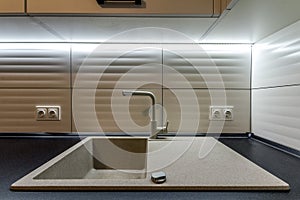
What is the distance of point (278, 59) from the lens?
44.6 inches

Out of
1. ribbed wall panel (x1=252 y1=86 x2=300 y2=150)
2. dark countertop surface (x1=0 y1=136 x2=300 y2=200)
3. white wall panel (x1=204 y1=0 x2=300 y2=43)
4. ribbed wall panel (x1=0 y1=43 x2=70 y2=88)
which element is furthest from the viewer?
ribbed wall panel (x1=0 y1=43 x2=70 y2=88)

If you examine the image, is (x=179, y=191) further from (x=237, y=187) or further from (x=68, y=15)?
(x=68, y=15)

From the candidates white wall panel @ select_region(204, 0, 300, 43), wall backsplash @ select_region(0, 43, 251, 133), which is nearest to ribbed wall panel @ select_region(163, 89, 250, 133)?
wall backsplash @ select_region(0, 43, 251, 133)

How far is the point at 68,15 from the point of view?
36.1 inches

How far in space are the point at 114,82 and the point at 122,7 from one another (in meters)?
0.52

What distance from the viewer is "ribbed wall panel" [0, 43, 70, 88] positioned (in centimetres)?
135

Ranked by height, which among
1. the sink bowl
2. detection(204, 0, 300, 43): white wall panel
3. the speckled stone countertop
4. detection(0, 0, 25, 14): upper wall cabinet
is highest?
detection(0, 0, 25, 14): upper wall cabinet

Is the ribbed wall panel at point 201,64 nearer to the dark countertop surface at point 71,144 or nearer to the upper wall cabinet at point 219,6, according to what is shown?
the dark countertop surface at point 71,144

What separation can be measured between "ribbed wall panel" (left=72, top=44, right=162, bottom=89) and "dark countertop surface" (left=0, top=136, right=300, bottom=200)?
12.2 inches

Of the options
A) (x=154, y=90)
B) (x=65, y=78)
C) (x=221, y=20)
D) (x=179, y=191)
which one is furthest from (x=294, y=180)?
(x=65, y=78)

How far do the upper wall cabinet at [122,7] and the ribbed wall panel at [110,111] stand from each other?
524 millimetres

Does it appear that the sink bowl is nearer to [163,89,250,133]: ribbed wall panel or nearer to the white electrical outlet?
[163,89,250,133]: ribbed wall panel

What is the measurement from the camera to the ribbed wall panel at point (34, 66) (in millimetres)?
1351

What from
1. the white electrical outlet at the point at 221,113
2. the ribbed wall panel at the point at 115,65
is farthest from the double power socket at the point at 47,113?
the white electrical outlet at the point at 221,113
